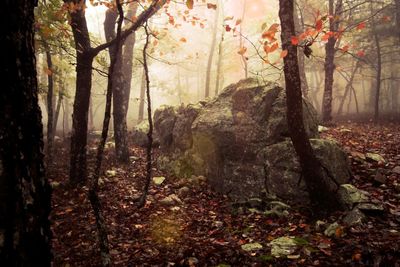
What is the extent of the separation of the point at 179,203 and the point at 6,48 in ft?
20.5

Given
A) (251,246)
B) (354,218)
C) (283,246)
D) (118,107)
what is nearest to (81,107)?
(118,107)

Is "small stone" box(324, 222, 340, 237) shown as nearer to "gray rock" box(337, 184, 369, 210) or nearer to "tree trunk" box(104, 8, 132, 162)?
"gray rock" box(337, 184, 369, 210)

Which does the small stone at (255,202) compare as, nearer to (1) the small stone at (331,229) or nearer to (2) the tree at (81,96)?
(1) the small stone at (331,229)

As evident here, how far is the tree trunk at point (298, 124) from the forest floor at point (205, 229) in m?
0.43

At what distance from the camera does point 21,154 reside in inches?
85.1

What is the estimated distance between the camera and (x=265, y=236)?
19.1ft

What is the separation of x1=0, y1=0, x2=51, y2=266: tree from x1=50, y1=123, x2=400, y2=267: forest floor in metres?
3.12

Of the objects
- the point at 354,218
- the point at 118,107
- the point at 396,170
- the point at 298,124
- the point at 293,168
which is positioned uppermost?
the point at 118,107

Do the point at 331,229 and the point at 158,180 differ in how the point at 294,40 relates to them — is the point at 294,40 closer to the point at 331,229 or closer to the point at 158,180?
the point at 331,229

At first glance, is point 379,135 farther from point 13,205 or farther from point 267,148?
point 13,205

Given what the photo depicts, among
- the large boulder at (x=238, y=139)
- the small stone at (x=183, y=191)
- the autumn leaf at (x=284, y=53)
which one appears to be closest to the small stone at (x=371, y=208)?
the large boulder at (x=238, y=139)

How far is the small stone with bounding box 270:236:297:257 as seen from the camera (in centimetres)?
496

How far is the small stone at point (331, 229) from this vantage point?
5420 mm

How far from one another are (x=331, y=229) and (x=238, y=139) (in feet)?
11.8
